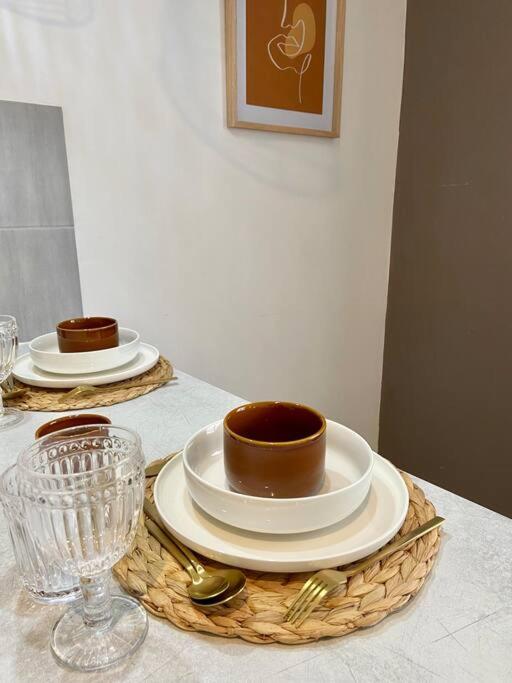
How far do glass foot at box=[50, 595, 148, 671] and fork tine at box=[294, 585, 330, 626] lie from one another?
0.12 metres

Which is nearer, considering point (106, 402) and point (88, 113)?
point (106, 402)

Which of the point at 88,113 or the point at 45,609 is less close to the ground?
the point at 88,113

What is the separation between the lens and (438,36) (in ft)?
5.44

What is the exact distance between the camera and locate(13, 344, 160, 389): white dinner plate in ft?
2.96

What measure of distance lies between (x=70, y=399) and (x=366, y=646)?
640mm

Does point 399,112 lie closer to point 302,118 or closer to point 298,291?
point 302,118

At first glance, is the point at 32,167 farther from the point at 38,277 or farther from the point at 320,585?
the point at 320,585

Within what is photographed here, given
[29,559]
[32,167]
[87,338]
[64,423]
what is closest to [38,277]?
[32,167]

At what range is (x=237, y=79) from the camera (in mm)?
1396

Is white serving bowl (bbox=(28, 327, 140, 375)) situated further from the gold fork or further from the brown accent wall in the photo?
the brown accent wall

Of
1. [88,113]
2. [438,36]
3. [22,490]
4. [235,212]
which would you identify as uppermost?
[438,36]

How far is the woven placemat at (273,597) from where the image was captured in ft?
1.28

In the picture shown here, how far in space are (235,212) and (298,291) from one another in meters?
0.37

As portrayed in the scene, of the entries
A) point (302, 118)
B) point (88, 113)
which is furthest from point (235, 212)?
point (88, 113)
